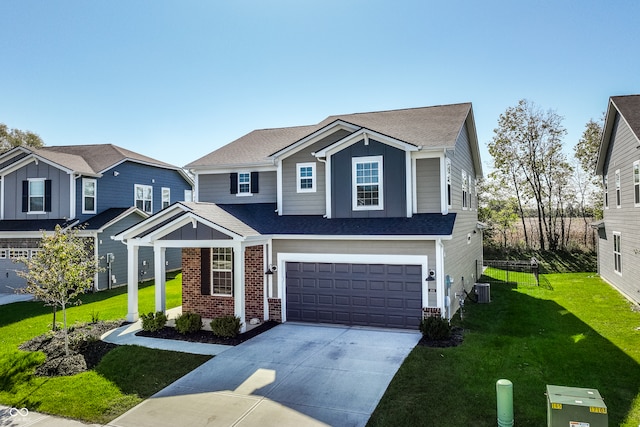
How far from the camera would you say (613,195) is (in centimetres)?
1856

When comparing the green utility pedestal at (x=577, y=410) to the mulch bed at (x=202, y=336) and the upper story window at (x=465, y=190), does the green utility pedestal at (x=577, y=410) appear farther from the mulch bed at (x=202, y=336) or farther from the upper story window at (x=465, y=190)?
the upper story window at (x=465, y=190)

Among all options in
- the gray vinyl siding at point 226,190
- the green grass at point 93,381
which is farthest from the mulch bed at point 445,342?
the gray vinyl siding at point 226,190

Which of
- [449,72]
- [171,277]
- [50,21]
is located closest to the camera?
[50,21]

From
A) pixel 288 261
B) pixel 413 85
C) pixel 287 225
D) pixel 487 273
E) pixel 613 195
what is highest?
pixel 413 85

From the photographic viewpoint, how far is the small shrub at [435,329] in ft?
35.5

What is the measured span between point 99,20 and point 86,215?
10.7 meters

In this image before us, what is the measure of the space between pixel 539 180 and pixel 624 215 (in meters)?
17.0

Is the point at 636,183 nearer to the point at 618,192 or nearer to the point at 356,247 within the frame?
the point at 618,192

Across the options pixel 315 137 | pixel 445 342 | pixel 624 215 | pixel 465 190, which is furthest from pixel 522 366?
pixel 624 215

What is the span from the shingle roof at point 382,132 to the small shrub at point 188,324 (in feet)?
20.1

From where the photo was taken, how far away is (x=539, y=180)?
32.4m

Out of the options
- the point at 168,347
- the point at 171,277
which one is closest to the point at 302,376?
the point at 168,347

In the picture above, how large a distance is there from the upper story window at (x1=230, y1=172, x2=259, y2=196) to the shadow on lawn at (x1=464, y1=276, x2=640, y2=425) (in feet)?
30.3

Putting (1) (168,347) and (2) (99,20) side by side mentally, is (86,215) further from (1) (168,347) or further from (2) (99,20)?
(1) (168,347)
